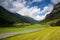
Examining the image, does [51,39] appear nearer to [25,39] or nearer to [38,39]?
[38,39]

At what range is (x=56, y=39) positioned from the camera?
20.7 m

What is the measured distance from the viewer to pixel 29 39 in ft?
69.1

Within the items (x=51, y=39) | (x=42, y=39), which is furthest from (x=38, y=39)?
(x=51, y=39)

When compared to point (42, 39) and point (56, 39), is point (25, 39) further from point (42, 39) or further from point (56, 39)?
point (56, 39)

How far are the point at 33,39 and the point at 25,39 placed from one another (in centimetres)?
124

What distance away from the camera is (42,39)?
68.6ft

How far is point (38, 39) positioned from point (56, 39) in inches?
107

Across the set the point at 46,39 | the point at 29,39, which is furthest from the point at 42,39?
the point at 29,39

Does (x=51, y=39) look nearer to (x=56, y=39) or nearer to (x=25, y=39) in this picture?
(x=56, y=39)

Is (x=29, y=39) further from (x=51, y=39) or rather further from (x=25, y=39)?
(x=51, y=39)

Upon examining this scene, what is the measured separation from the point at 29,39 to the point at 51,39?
11.0 ft

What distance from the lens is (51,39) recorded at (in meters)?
20.8

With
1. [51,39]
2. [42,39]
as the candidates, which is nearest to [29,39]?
[42,39]

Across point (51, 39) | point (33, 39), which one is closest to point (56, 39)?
point (51, 39)
